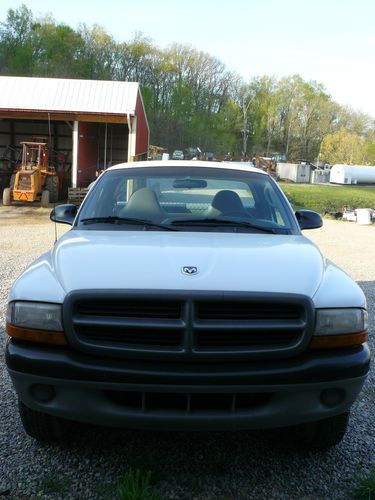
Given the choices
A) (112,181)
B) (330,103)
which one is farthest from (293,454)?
(330,103)

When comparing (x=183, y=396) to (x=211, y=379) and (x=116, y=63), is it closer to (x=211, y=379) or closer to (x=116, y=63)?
(x=211, y=379)

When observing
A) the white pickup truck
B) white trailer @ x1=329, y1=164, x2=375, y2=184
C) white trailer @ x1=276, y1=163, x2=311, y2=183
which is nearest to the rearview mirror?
the white pickup truck

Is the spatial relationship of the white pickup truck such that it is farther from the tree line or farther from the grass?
the tree line

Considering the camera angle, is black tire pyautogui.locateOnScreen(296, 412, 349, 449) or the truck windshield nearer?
black tire pyautogui.locateOnScreen(296, 412, 349, 449)

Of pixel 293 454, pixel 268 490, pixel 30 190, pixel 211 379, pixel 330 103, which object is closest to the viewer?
pixel 211 379

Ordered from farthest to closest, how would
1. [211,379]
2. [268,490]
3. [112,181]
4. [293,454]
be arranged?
[112,181], [293,454], [268,490], [211,379]

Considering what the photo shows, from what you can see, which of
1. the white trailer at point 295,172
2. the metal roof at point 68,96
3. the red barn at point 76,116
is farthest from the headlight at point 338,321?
the white trailer at point 295,172

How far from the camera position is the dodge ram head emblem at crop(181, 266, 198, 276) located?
273 centimetres

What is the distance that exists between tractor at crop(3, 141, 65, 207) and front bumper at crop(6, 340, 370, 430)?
16.4 meters

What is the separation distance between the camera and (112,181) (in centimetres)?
439

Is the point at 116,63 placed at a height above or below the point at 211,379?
above

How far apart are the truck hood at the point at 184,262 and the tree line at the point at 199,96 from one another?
6207 centimetres

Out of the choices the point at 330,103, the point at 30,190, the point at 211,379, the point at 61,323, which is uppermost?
the point at 330,103

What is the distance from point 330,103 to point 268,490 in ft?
273
